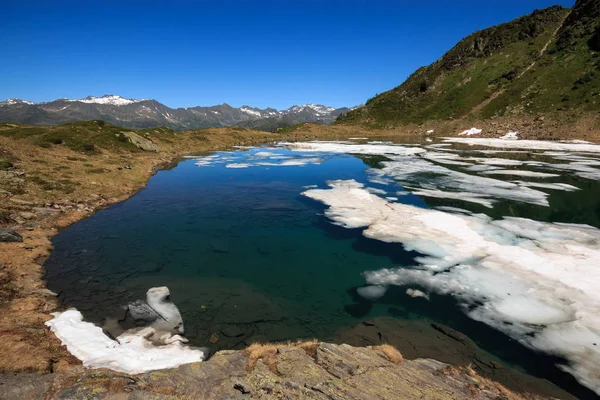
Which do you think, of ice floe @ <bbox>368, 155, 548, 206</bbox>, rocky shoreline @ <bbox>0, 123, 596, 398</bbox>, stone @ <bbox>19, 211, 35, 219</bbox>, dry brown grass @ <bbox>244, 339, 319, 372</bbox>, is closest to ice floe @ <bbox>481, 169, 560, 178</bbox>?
ice floe @ <bbox>368, 155, 548, 206</bbox>

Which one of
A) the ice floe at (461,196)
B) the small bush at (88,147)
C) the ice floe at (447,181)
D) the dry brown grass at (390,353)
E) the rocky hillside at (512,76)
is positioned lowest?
the dry brown grass at (390,353)

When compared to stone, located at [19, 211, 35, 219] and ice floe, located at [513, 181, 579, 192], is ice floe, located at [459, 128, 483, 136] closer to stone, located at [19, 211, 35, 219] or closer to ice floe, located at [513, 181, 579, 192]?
ice floe, located at [513, 181, 579, 192]

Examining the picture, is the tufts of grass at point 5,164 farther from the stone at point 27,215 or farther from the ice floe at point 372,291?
the ice floe at point 372,291

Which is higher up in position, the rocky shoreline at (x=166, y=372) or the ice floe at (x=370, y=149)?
the ice floe at (x=370, y=149)

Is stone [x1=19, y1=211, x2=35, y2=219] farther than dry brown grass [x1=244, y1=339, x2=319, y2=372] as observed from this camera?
Yes

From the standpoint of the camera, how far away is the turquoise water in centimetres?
1103

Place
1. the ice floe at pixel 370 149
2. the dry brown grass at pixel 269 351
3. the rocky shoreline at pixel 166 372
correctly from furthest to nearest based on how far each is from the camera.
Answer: the ice floe at pixel 370 149
the dry brown grass at pixel 269 351
the rocky shoreline at pixel 166 372

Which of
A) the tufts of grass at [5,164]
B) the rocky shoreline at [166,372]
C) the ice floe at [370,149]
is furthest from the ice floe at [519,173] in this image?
the tufts of grass at [5,164]

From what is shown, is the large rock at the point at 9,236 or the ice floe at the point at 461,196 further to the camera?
the ice floe at the point at 461,196

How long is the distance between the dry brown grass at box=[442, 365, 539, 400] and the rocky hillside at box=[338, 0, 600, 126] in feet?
316

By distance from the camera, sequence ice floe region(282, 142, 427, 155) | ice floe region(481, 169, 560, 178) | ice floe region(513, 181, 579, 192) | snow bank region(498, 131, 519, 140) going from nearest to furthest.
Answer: ice floe region(513, 181, 579, 192)
ice floe region(481, 169, 560, 178)
ice floe region(282, 142, 427, 155)
snow bank region(498, 131, 519, 140)

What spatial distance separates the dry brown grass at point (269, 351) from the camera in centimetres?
817

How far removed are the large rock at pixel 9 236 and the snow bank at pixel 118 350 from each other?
28.6ft

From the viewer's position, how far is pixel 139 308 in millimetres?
11531
